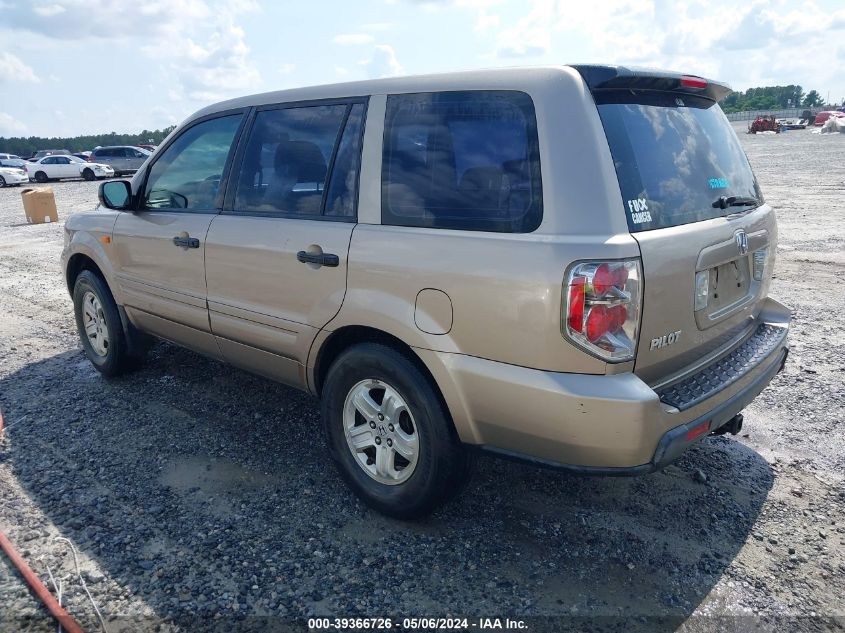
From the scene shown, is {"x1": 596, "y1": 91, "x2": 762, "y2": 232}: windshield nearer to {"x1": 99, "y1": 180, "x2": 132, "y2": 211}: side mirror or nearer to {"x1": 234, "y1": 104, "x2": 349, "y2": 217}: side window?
{"x1": 234, "y1": 104, "x2": 349, "y2": 217}: side window

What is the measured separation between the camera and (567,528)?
312cm

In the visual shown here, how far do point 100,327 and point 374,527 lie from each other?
319cm

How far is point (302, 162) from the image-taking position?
11.5 ft

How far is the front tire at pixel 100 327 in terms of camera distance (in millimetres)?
4914

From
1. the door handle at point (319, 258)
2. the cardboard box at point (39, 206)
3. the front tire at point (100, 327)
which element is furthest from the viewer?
the cardboard box at point (39, 206)

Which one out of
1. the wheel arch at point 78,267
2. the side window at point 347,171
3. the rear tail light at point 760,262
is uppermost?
the side window at point 347,171

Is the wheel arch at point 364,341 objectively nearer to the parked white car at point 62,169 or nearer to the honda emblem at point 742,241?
the honda emblem at point 742,241

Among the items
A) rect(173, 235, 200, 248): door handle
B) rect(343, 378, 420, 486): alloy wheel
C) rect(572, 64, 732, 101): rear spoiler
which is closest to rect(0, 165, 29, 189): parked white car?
rect(173, 235, 200, 248): door handle

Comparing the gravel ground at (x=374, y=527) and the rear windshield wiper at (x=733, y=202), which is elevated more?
the rear windshield wiper at (x=733, y=202)

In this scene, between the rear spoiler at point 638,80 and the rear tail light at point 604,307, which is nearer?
the rear tail light at point 604,307

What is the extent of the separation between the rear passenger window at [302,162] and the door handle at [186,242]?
14.4 inches

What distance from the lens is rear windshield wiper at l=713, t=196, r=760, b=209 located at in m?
3.00

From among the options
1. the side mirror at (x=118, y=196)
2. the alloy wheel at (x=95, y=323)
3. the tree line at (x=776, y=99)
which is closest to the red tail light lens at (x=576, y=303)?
the side mirror at (x=118, y=196)

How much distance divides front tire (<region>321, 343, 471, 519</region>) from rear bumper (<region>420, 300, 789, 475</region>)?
0.13 meters
